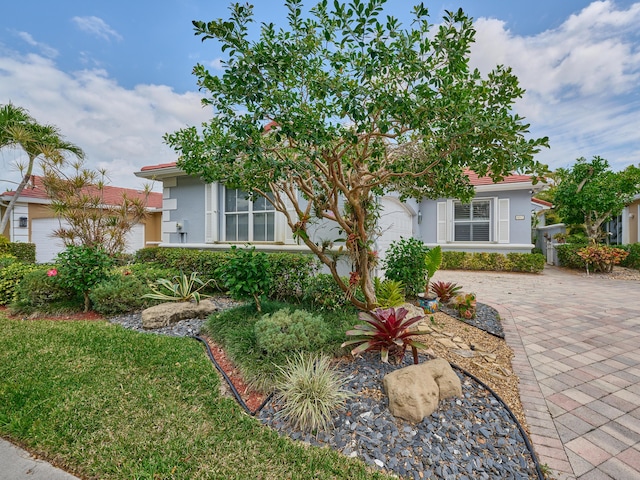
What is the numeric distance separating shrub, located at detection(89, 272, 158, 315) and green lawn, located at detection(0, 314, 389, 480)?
5.07 ft

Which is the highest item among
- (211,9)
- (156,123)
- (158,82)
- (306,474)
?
(158,82)

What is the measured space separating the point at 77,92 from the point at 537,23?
10874 millimetres

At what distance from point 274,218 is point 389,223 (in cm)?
289

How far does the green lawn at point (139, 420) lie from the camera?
77.9 inches

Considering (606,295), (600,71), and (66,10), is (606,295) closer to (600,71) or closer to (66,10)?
(600,71)

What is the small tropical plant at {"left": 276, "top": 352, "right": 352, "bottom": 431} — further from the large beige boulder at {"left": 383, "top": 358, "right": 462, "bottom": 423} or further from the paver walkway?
the paver walkway

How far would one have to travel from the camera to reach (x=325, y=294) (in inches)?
Result: 201

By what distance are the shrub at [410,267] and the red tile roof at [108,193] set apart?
7134mm

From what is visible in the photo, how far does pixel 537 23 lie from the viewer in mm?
6129

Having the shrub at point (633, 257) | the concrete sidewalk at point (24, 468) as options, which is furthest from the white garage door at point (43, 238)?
the shrub at point (633, 257)

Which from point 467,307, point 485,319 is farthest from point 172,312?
point 485,319

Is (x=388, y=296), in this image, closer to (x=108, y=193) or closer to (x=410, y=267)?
(x=410, y=267)

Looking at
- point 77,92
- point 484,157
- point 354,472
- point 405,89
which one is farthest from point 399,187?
point 77,92

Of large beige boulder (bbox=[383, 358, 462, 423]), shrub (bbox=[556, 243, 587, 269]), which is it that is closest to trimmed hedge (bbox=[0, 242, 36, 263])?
large beige boulder (bbox=[383, 358, 462, 423])
